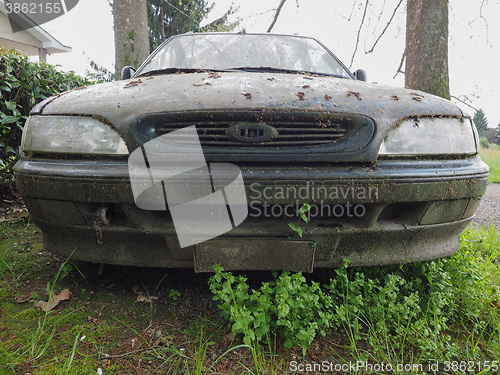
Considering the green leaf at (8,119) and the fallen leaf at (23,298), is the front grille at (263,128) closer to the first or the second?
the fallen leaf at (23,298)

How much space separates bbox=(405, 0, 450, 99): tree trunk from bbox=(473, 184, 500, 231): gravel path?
67.4 inches

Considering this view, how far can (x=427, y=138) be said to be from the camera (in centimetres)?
147

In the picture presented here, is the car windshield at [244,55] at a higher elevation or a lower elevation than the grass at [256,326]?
higher

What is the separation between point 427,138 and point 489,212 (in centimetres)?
372

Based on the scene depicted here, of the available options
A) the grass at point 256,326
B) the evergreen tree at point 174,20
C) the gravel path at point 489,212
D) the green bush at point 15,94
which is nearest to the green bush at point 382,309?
the grass at point 256,326

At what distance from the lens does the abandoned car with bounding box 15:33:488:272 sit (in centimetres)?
133

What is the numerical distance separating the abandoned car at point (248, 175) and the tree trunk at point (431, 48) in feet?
12.2

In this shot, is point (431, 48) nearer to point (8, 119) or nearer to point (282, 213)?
point (282, 213)

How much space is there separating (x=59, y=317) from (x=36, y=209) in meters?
0.52

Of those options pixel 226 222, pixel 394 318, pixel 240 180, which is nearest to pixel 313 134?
pixel 240 180

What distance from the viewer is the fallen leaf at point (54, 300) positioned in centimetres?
158

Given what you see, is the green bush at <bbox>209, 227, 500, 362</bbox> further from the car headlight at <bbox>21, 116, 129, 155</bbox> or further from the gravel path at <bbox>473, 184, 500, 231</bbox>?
the gravel path at <bbox>473, 184, 500, 231</bbox>

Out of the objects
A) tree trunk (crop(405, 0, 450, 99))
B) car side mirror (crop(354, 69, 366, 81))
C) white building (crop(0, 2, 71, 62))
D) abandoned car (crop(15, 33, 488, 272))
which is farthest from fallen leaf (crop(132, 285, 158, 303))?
white building (crop(0, 2, 71, 62))

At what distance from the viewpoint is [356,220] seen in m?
1.45
